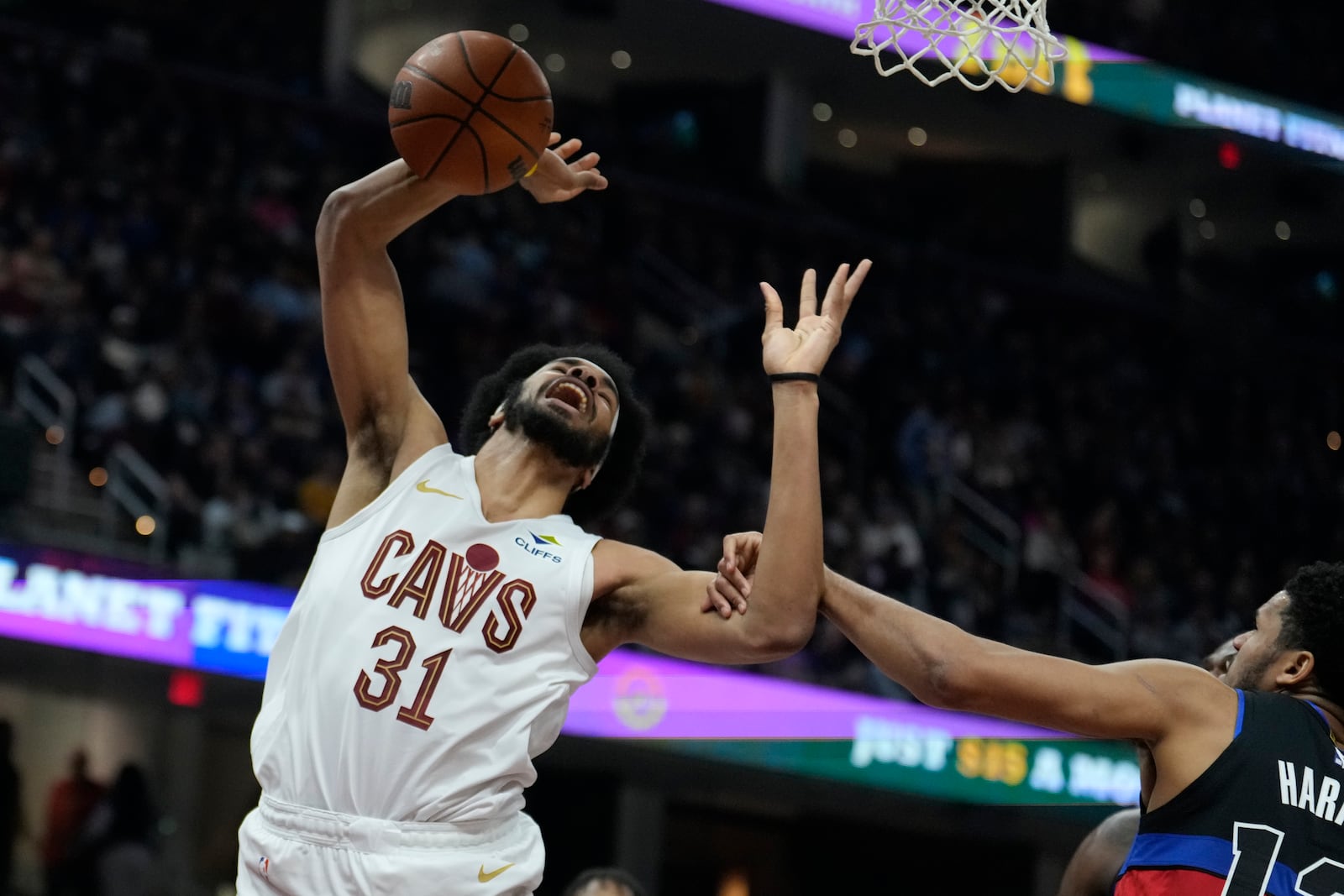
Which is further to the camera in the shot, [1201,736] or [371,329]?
[371,329]

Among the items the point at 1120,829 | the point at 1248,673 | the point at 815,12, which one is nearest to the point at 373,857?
the point at 1248,673

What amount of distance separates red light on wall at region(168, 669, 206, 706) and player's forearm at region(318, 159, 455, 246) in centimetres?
703

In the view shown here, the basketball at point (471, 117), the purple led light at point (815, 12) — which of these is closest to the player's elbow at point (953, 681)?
the basketball at point (471, 117)

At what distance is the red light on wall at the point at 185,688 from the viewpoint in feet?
34.5

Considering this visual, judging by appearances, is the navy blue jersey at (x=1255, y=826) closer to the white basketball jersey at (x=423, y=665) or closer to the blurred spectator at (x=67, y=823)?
Result: the white basketball jersey at (x=423, y=665)

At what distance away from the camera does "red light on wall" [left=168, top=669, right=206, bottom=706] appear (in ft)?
34.5

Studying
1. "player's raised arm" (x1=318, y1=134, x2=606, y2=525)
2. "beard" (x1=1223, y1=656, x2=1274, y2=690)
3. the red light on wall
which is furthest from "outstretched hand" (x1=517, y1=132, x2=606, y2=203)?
the red light on wall

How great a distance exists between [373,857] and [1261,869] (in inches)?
66.1

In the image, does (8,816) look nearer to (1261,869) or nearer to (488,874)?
(488,874)

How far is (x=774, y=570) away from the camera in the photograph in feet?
11.8

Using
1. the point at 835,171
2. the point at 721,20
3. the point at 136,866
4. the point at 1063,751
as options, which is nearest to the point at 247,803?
the point at 136,866

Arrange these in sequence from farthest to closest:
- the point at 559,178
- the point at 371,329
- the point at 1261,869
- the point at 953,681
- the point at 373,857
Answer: the point at 559,178, the point at 371,329, the point at 373,857, the point at 953,681, the point at 1261,869

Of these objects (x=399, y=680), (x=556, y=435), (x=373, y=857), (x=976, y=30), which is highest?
(x=976, y=30)

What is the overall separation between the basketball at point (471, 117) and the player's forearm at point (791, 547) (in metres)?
0.94
